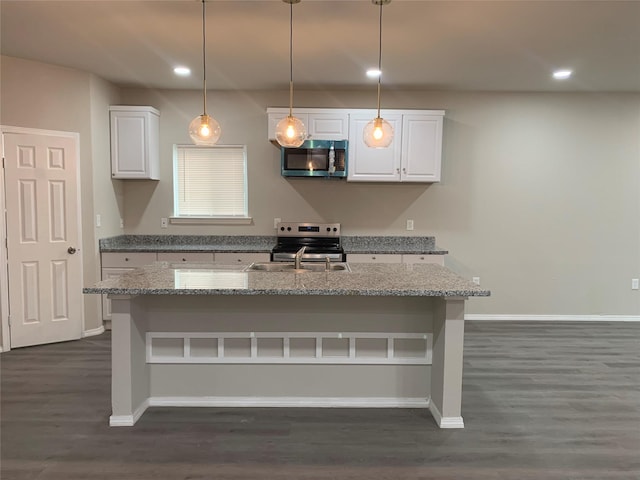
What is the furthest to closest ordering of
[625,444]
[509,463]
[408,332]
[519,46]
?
1. [519,46]
2. [408,332]
3. [625,444]
4. [509,463]

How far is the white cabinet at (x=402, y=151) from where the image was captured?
178 inches

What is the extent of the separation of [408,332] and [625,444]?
1334 mm

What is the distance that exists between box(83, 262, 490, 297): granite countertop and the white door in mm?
1734

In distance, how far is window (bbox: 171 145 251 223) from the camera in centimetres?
492

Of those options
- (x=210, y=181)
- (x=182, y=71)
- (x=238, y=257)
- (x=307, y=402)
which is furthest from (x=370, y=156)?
(x=307, y=402)

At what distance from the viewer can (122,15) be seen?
2857 millimetres

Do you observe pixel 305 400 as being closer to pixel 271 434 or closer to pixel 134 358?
pixel 271 434

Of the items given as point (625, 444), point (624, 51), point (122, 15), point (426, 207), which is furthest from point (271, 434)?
point (624, 51)

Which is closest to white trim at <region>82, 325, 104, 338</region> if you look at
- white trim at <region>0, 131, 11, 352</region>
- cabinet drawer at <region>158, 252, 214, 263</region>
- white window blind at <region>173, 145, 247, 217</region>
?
white trim at <region>0, 131, 11, 352</region>

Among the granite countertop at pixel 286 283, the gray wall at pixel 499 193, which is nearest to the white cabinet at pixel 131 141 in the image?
the gray wall at pixel 499 193

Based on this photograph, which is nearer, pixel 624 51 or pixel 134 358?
pixel 134 358

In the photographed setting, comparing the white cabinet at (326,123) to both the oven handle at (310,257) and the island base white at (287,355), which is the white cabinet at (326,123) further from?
the island base white at (287,355)

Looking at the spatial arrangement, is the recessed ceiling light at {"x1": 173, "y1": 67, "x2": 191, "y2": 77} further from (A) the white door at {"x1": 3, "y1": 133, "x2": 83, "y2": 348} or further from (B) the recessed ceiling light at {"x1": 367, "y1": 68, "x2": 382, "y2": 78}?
(B) the recessed ceiling light at {"x1": 367, "y1": 68, "x2": 382, "y2": 78}

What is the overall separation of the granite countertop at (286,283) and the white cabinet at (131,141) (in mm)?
2035
